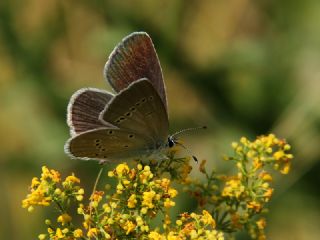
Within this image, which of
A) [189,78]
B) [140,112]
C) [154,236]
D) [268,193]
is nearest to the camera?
[154,236]

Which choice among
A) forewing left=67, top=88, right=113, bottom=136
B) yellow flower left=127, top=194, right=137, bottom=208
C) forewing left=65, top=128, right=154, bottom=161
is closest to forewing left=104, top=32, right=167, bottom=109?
forewing left=67, top=88, right=113, bottom=136

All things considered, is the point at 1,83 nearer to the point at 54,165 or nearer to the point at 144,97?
the point at 54,165

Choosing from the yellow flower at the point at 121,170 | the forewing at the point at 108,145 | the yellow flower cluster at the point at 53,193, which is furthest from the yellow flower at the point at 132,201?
the forewing at the point at 108,145

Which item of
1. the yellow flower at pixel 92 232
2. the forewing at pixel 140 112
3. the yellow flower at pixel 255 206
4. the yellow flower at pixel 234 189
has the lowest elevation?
the yellow flower at pixel 92 232

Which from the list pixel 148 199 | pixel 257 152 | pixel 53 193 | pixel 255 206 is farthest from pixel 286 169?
pixel 53 193

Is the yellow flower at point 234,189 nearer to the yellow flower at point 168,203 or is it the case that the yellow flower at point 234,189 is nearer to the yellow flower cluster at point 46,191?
the yellow flower at point 168,203

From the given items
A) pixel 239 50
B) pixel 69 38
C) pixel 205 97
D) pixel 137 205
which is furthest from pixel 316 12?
pixel 137 205

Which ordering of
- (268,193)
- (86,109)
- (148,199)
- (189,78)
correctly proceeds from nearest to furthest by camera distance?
(148,199)
(268,193)
(86,109)
(189,78)

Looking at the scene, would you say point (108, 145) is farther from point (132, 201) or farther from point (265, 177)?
point (265, 177)

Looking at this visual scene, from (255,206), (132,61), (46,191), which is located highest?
(132,61)
